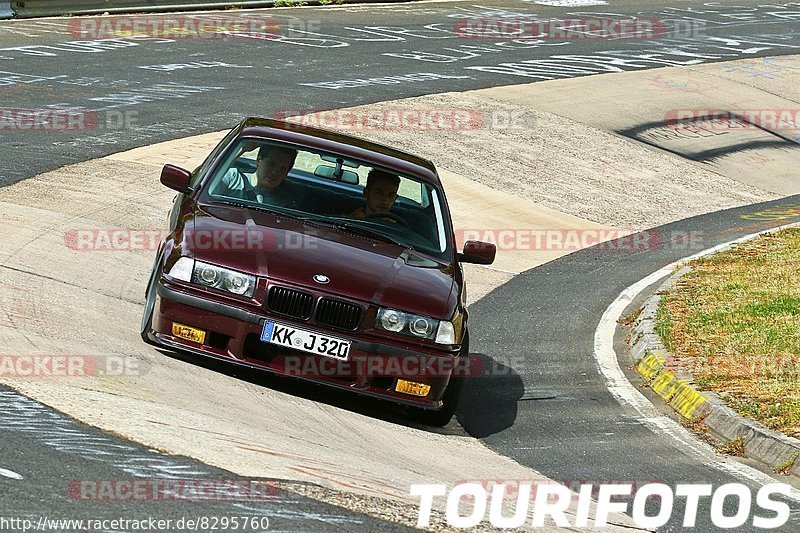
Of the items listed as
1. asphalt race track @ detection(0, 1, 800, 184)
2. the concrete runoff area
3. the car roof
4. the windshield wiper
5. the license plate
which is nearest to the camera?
the concrete runoff area

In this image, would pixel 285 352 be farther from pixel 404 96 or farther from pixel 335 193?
pixel 404 96

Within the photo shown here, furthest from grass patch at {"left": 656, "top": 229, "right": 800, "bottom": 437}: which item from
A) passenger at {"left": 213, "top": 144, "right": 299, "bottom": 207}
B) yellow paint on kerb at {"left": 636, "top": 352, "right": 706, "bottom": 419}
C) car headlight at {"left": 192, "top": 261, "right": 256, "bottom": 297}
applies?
car headlight at {"left": 192, "top": 261, "right": 256, "bottom": 297}

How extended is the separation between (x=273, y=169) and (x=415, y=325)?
1799 mm

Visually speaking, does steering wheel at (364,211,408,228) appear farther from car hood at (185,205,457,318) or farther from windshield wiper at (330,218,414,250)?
car hood at (185,205,457,318)

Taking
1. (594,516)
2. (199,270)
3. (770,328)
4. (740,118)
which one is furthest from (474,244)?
(740,118)

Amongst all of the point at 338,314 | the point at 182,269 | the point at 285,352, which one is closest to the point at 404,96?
the point at 182,269

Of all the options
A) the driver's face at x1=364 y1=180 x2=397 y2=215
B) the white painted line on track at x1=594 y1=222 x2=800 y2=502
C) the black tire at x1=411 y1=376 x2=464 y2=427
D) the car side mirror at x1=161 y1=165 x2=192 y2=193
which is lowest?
the white painted line on track at x1=594 y1=222 x2=800 y2=502

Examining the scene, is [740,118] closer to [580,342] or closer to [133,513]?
[580,342]

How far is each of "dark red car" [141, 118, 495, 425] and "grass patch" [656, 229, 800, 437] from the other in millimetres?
2142

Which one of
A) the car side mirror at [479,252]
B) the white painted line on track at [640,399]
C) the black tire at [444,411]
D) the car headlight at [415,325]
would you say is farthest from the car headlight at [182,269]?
the white painted line on track at [640,399]

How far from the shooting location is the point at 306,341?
7.36 meters

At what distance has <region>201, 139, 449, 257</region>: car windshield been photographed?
853 cm

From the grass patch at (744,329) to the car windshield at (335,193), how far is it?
248cm

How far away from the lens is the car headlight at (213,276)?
747 cm
